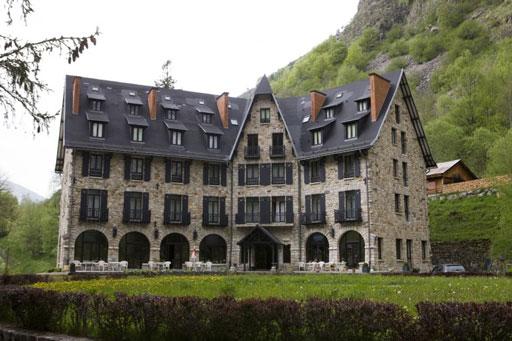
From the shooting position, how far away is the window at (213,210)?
41.9 m

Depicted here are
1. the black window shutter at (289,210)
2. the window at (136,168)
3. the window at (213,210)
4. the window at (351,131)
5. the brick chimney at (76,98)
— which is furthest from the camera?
the window at (213,210)

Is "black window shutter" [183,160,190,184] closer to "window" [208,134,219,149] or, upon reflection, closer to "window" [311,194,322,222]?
"window" [208,134,219,149]

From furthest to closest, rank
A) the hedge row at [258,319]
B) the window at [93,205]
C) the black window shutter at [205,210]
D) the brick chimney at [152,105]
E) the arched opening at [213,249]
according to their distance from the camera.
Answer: the brick chimney at [152,105], the arched opening at [213,249], the black window shutter at [205,210], the window at [93,205], the hedge row at [258,319]

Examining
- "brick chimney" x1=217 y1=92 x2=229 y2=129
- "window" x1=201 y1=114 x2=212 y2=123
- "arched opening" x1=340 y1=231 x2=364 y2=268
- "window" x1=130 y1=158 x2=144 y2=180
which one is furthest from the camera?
"brick chimney" x1=217 y1=92 x2=229 y2=129

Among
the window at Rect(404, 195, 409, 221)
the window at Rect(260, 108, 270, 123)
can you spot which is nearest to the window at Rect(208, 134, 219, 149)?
the window at Rect(260, 108, 270, 123)

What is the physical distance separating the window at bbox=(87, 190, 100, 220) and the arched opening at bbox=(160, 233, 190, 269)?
542cm

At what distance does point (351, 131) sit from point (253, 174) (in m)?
8.40

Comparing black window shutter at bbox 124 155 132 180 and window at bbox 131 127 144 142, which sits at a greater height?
window at bbox 131 127 144 142

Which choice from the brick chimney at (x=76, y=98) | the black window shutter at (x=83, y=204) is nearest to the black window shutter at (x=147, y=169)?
the black window shutter at (x=83, y=204)

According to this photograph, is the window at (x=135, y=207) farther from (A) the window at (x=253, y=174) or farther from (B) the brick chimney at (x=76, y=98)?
(A) the window at (x=253, y=174)

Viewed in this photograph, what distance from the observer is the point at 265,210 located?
41.5m

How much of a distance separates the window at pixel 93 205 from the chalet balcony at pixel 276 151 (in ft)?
43.3

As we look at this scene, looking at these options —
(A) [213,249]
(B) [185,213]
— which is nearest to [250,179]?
(B) [185,213]

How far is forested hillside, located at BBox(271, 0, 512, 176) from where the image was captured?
199 feet
